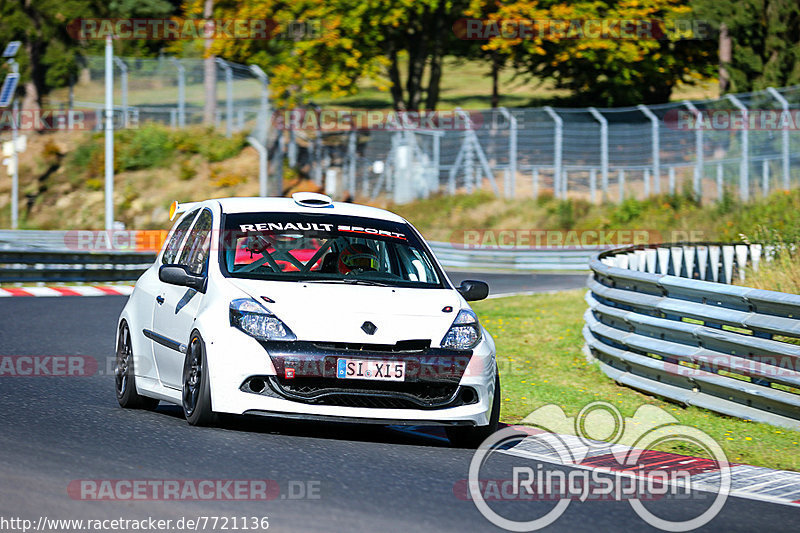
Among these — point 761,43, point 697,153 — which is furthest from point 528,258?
point 761,43

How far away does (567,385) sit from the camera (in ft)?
39.8

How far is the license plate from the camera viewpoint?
784 cm

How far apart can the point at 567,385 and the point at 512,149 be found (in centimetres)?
2757

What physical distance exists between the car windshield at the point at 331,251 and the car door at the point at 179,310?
256mm

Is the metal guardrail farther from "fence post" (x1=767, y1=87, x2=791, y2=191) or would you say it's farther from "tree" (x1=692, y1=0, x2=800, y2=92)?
"tree" (x1=692, y1=0, x2=800, y2=92)

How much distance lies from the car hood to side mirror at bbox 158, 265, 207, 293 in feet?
0.83

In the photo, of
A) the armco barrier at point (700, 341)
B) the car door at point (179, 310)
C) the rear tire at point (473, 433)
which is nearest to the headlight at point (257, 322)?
the car door at point (179, 310)

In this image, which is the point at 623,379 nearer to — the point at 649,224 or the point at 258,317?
the point at 258,317

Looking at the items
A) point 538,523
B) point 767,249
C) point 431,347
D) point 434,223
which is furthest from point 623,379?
point 434,223

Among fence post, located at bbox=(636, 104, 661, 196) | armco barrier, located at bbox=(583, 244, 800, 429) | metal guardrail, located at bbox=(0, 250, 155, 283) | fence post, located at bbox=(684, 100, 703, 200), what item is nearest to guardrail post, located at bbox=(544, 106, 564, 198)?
fence post, located at bbox=(636, 104, 661, 196)

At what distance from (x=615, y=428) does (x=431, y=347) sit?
83.9 inches

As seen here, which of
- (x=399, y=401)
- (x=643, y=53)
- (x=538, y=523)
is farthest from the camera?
(x=643, y=53)

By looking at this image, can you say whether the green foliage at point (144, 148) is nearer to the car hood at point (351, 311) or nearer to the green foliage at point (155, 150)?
the green foliage at point (155, 150)

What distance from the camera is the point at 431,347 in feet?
26.5
